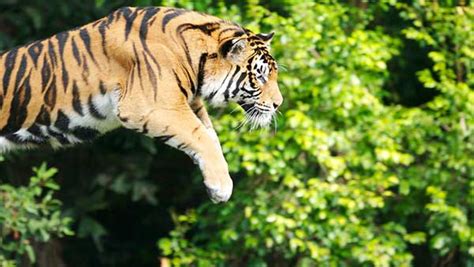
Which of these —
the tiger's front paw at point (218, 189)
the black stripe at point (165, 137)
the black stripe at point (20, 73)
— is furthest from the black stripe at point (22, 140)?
the tiger's front paw at point (218, 189)

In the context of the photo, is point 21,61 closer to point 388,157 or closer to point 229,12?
point 229,12

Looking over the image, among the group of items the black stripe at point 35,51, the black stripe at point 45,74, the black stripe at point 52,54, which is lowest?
the black stripe at point 45,74

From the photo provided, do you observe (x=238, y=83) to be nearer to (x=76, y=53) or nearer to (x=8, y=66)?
(x=76, y=53)

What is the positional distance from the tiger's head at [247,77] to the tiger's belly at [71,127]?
18.0 inches

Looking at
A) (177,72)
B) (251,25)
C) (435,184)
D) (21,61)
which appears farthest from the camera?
(435,184)

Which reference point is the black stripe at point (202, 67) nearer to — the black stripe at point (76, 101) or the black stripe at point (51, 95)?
the black stripe at point (76, 101)

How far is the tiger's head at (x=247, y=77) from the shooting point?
5117mm

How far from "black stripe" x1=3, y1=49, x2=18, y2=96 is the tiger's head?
0.94 meters

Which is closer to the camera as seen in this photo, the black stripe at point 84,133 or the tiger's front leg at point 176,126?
the tiger's front leg at point 176,126

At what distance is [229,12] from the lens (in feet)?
25.2

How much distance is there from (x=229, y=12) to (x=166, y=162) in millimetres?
2338

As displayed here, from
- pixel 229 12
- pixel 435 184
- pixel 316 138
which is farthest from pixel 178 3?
pixel 435 184

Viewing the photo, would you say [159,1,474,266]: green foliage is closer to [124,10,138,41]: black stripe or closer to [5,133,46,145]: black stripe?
[124,10,138,41]: black stripe

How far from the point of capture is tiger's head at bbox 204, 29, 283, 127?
512 centimetres
